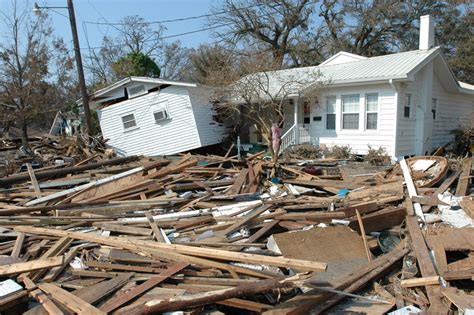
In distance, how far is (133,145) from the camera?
727 inches

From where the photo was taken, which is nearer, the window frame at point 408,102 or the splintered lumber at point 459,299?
the splintered lumber at point 459,299

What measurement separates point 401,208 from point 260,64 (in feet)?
37.4

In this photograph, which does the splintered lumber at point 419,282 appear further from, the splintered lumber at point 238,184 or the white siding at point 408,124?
the white siding at point 408,124

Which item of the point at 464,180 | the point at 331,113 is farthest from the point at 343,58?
the point at 464,180

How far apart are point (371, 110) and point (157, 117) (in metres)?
9.79

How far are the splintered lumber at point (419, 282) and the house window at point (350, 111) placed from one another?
35.6ft

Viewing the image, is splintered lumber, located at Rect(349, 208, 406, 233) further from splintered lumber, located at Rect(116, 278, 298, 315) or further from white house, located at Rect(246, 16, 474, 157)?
white house, located at Rect(246, 16, 474, 157)

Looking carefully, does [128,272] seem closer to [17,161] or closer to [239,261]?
[239,261]

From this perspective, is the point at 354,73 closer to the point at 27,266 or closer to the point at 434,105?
the point at 434,105

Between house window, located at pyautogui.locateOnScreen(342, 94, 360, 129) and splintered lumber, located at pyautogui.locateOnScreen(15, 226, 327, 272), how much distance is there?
11580mm

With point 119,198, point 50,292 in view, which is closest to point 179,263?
point 50,292

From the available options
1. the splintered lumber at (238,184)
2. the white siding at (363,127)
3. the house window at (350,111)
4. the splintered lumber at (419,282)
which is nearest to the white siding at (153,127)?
the white siding at (363,127)

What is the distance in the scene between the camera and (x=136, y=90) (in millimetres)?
18156

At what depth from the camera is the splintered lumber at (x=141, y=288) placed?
3614mm
